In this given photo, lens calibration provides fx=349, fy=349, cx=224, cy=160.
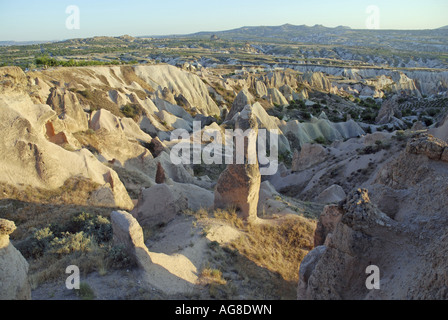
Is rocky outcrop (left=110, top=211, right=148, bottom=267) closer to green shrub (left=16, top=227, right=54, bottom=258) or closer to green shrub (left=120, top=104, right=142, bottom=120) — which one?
green shrub (left=16, top=227, right=54, bottom=258)

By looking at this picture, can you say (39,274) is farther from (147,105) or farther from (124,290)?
(147,105)

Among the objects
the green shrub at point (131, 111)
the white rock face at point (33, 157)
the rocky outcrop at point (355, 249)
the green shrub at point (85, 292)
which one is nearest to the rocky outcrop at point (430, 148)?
the rocky outcrop at point (355, 249)

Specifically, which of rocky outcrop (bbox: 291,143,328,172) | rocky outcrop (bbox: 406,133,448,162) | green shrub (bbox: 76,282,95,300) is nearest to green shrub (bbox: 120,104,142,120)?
rocky outcrop (bbox: 291,143,328,172)

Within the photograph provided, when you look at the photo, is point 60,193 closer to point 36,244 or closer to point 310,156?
point 36,244

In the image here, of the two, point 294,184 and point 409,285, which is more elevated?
point 409,285

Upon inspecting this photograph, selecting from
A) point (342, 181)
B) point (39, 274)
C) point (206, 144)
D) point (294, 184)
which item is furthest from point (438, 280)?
point (206, 144)

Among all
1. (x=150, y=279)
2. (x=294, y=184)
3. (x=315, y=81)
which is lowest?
(x=294, y=184)

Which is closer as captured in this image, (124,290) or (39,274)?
(124,290)

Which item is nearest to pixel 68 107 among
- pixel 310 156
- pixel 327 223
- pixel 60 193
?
pixel 60 193
